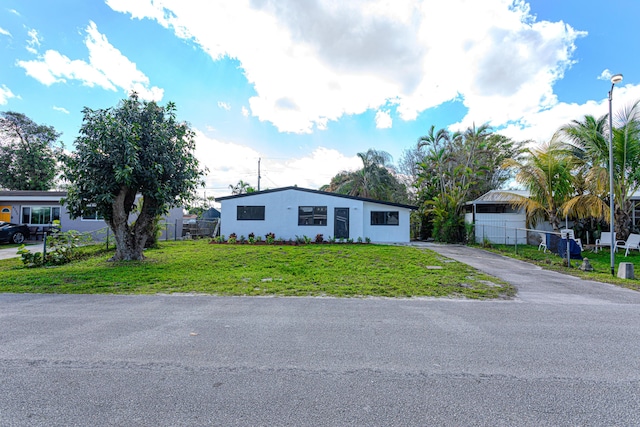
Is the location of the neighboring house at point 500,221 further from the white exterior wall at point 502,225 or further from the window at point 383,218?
the window at point 383,218

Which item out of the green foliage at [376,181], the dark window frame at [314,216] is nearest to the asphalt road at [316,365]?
the dark window frame at [314,216]

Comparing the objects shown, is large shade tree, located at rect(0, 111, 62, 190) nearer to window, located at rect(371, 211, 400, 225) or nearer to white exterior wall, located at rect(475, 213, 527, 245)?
window, located at rect(371, 211, 400, 225)

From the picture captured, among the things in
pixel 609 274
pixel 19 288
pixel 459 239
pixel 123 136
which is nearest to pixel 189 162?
pixel 123 136

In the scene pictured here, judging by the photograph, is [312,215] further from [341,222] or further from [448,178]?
[448,178]

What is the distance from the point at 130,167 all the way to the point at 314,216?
10.6 meters

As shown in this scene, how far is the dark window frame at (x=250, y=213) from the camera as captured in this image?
61.4ft

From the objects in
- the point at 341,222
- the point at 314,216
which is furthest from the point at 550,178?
the point at 314,216

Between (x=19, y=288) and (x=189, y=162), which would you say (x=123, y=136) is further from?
(x=19, y=288)

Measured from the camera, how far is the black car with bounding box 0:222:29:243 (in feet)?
55.1

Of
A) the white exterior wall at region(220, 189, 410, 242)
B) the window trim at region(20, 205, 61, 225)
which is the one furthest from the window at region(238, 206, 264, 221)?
the window trim at region(20, 205, 61, 225)

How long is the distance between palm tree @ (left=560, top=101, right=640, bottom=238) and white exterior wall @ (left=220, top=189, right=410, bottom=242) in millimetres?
8599

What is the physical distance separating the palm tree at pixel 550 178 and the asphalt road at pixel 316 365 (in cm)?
1089

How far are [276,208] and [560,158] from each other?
49.7 ft

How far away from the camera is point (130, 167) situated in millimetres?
9312
